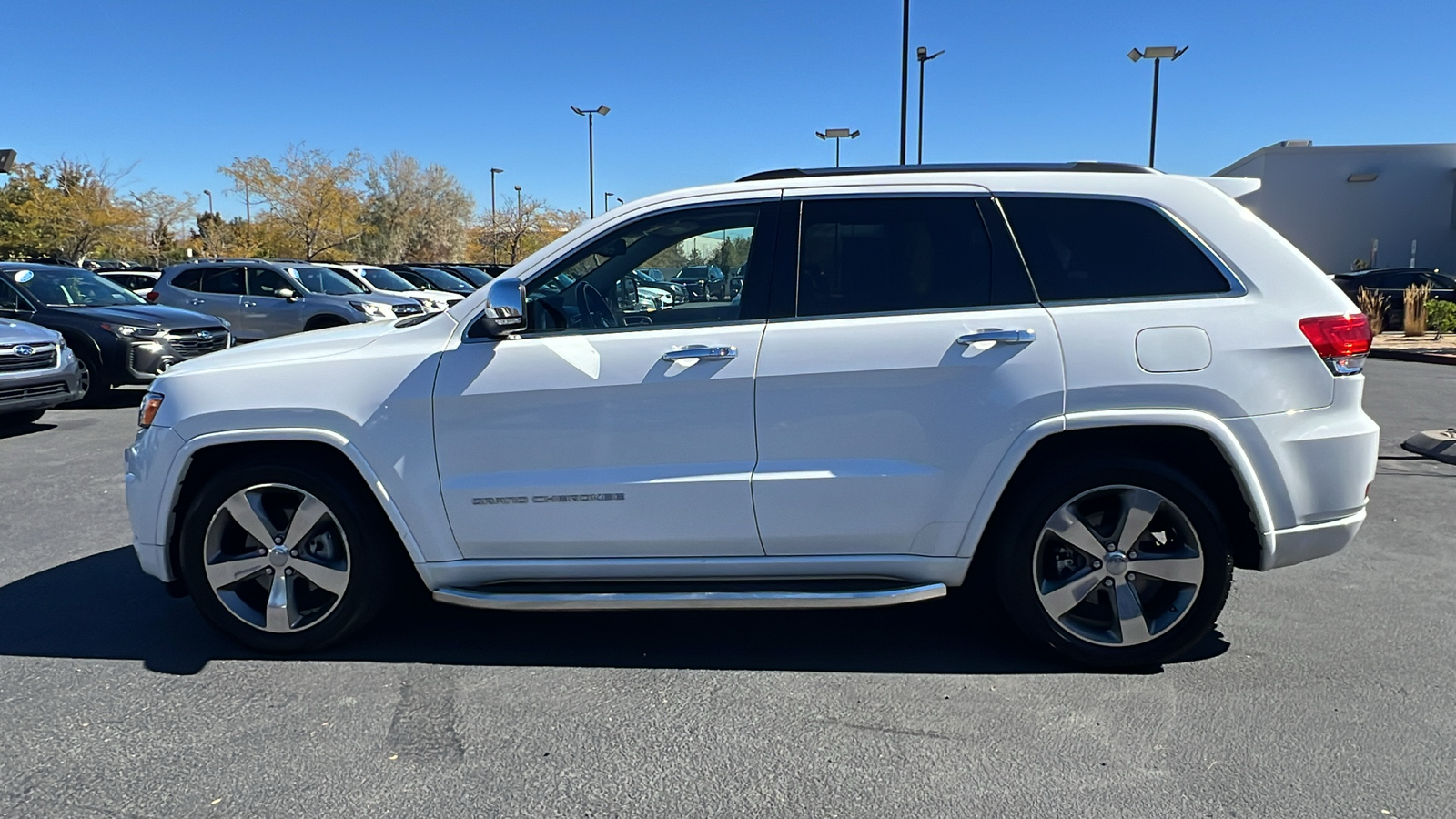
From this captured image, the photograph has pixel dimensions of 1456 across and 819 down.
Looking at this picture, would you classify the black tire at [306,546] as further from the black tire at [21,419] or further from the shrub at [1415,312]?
the shrub at [1415,312]

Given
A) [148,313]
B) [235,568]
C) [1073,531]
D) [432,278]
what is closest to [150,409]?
[235,568]

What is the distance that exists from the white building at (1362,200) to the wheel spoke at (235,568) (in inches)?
1443

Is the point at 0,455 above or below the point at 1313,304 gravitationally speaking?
below

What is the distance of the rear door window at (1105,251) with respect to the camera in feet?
11.5

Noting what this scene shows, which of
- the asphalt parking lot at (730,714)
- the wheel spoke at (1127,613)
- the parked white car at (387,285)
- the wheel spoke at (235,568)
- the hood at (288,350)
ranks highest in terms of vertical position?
the parked white car at (387,285)

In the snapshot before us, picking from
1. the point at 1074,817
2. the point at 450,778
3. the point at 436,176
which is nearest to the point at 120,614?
the point at 450,778

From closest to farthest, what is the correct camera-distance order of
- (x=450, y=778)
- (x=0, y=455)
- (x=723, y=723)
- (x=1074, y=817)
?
1. (x=1074, y=817)
2. (x=450, y=778)
3. (x=723, y=723)
4. (x=0, y=455)

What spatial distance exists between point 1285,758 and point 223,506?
3.73 metres

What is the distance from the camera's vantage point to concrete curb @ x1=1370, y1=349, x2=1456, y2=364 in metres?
14.4

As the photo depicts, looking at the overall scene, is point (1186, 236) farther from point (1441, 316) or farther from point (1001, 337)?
point (1441, 316)

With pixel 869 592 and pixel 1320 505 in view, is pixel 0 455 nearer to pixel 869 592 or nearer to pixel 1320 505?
pixel 869 592

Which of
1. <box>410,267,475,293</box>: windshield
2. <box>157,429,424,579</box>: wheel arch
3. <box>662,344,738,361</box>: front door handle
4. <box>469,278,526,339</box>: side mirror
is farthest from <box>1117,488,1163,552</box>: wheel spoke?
<box>410,267,475,293</box>: windshield

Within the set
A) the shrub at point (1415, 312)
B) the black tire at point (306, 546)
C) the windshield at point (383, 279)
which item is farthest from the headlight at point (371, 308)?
the shrub at point (1415, 312)

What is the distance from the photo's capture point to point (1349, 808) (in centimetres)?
266
